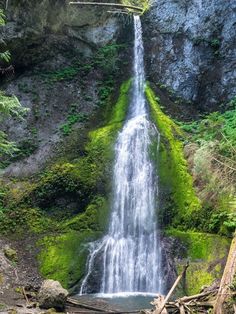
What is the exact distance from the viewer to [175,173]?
16266mm

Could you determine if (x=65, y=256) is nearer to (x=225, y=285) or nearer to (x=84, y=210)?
(x=84, y=210)

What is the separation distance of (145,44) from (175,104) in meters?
4.01

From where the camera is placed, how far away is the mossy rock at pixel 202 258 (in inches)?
495

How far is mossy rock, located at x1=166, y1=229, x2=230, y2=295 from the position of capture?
1256 centimetres

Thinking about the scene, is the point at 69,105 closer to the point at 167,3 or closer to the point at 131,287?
the point at 167,3

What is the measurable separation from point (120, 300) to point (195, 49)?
44.3 feet

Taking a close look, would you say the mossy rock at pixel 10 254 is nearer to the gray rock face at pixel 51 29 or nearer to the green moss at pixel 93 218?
the green moss at pixel 93 218

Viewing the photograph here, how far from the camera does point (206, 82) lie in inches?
828

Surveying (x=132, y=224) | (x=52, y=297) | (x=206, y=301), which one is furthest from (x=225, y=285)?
(x=132, y=224)

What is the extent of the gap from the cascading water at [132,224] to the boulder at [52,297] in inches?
112

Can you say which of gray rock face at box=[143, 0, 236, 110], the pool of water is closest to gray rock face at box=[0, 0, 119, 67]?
gray rock face at box=[143, 0, 236, 110]

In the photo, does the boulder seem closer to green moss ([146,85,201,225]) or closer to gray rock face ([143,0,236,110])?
green moss ([146,85,201,225])

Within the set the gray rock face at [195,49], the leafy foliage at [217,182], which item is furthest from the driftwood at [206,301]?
the gray rock face at [195,49]

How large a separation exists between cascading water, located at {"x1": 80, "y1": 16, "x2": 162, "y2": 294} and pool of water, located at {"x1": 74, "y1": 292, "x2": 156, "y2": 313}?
0.49 metres
